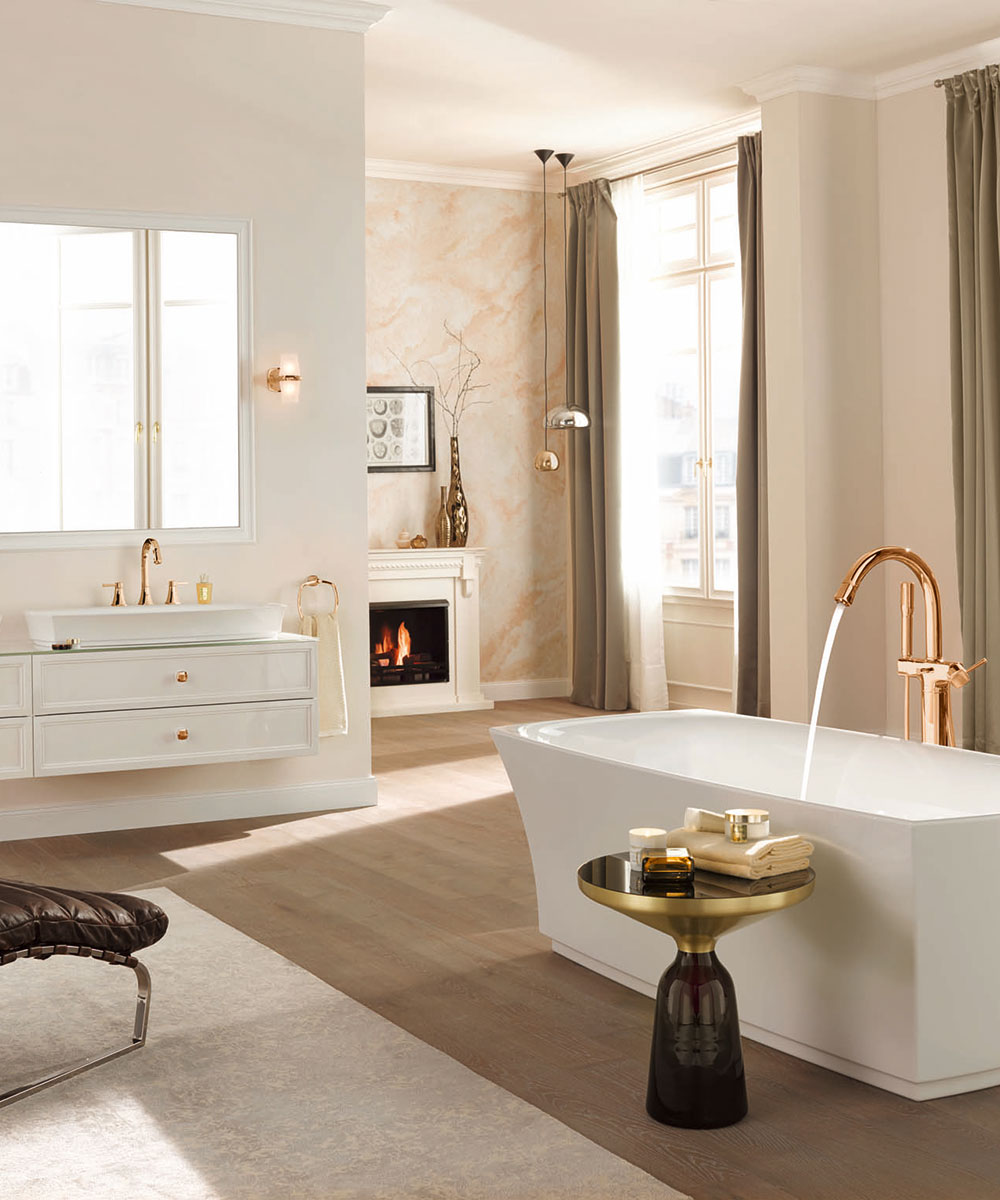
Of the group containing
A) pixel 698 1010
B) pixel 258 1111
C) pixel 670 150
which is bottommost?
pixel 258 1111

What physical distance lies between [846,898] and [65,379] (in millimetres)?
3536

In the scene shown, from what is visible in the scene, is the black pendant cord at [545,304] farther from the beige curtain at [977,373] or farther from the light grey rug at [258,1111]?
the light grey rug at [258,1111]

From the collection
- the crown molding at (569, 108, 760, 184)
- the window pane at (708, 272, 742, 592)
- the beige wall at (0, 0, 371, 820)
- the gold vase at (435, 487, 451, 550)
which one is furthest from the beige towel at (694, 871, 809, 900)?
the gold vase at (435, 487, 451, 550)

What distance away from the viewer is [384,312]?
8.33m

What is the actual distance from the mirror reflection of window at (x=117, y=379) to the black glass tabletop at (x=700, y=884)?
3.00 metres

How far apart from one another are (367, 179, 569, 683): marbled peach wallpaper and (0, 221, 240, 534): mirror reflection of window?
293 cm

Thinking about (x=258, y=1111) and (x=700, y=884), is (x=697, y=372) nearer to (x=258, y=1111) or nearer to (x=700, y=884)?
(x=700, y=884)

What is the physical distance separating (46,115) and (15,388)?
0.94 m

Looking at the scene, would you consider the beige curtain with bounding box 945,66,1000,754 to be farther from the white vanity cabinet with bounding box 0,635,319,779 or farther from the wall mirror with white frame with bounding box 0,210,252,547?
the wall mirror with white frame with bounding box 0,210,252,547

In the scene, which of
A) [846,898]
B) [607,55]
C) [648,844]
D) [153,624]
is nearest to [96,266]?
[153,624]

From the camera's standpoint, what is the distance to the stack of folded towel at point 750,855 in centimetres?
270

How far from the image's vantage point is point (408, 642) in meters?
8.33

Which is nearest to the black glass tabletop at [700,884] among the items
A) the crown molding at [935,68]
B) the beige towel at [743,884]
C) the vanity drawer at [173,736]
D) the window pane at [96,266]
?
the beige towel at [743,884]

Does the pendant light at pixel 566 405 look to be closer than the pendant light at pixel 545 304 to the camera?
Yes
